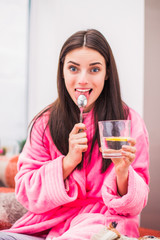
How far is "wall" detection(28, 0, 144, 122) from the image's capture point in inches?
53.1

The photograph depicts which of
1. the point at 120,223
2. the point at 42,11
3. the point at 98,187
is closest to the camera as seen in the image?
the point at 120,223

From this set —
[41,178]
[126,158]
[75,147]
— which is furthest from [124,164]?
[41,178]

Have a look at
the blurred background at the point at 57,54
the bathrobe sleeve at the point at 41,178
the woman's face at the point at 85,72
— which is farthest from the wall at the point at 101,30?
the bathrobe sleeve at the point at 41,178

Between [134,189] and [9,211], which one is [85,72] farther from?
[9,211]

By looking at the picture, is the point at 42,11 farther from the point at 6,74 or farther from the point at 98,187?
the point at 98,187

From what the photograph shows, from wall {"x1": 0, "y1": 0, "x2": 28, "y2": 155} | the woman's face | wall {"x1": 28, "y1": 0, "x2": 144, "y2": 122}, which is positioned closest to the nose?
the woman's face

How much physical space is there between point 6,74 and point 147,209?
145 cm

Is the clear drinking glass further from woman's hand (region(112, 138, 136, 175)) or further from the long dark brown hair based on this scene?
the long dark brown hair

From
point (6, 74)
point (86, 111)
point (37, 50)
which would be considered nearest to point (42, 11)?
point (37, 50)

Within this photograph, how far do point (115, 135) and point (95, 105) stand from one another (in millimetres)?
333

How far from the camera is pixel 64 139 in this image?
1.02 m

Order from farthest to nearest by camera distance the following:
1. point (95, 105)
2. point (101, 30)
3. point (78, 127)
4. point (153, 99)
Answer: point (101, 30)
point (153, 99)
point (95, 105)
point (78, 127)

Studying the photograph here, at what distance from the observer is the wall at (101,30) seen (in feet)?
4.42

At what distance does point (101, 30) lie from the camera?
4.71 feet
